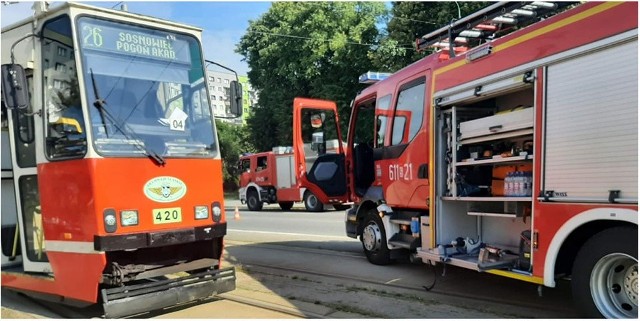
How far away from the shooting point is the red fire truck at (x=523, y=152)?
13.6 ft

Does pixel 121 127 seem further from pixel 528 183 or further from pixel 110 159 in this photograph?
pixel 528 183

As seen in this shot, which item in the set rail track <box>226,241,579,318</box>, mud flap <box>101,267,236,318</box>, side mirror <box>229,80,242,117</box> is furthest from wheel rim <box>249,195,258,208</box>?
mud flap <box>101,267,236,318</box>

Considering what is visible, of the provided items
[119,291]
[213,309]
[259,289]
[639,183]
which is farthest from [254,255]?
[639,183]

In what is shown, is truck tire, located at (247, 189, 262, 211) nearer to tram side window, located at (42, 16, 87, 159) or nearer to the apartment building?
the apartment building

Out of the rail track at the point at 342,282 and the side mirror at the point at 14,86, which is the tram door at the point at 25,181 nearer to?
the side mirror at the point at 14,86

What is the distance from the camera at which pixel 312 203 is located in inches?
826

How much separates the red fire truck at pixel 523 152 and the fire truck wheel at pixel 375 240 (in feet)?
0.09

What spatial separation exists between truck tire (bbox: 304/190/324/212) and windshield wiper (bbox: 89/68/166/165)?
15.2 metres

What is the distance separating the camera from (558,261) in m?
4.64

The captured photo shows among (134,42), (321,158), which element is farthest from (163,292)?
(321,158)

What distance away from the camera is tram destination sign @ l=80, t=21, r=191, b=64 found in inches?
207

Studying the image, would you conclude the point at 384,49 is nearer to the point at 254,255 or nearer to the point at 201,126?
the point at 254,255

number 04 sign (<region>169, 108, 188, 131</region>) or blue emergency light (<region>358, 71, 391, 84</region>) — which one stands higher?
blue emergency light (<region>358, 71, 391, 84</region>)

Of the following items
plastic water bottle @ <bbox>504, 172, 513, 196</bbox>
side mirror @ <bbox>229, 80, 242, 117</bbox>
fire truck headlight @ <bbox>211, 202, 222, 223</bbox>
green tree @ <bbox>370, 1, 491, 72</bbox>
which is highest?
green tree @ <bbox>370, 1, 491, 72</bbox>
